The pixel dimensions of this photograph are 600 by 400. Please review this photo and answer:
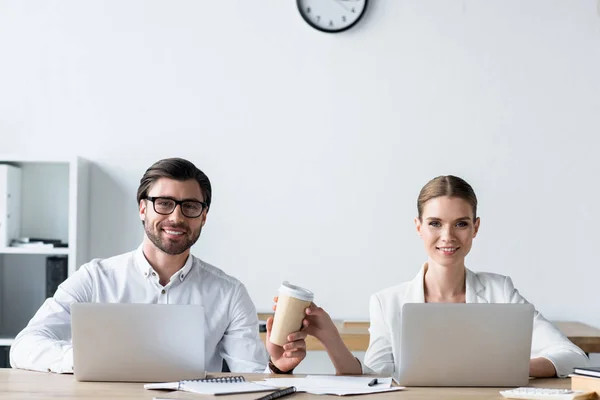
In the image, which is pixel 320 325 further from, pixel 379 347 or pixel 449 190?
pixel 449 190

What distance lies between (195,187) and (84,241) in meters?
1.51

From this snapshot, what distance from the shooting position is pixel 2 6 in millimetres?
3967

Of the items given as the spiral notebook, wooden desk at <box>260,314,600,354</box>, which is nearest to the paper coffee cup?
the spiral notebook

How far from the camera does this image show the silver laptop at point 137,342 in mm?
1944

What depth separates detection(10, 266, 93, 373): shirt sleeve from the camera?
2.17m

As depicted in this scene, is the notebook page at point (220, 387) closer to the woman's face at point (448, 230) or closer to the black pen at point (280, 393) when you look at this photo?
the black pen at point (280, 393)

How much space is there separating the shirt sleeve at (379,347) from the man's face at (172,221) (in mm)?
617

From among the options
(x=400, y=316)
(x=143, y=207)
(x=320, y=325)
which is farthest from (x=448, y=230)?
(x=143, y=207)

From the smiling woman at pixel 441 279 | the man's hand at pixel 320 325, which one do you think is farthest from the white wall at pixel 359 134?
the man's hand at pixel 320 325

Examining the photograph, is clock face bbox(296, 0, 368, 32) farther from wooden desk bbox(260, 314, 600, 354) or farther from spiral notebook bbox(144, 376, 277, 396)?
spiral notebook bbox(144, 376, 277, 396)

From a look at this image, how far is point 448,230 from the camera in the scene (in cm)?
257

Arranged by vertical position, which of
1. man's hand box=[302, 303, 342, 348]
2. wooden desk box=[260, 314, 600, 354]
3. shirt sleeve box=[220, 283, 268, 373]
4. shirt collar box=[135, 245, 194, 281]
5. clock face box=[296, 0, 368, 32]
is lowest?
wooden desk box=[260, 314, 600, 354]

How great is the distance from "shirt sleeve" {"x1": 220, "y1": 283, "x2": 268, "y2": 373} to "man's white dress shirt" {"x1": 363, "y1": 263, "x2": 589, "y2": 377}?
34 cm

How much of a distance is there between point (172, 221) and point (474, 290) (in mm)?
974
